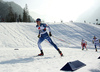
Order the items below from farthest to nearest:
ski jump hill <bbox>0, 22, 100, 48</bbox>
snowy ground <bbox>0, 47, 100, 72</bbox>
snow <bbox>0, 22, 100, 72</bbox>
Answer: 1. ski jump hill <bbox>0, 22, 100, 48</bbox>
2. snow <bbox>0, 22, 100, 72</bbox>
3. snowy ground <bbox>0, 47, 100, 72</bbox>

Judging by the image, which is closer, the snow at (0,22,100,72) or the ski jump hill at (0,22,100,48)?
the snow at (0,22,100,72)

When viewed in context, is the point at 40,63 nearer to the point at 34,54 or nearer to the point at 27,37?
the point at 34,54

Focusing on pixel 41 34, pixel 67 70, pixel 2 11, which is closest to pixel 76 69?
pixel 67 70

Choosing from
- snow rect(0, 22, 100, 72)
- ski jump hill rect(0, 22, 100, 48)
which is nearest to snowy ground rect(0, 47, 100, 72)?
snow rect(0, 22, 100, 72)

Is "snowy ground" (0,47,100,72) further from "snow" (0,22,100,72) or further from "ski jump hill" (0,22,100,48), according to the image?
"ski jump hill" (0,22,100,48)

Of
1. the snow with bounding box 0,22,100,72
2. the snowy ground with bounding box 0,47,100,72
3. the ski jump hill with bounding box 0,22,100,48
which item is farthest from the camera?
the ski jump hill with bounding box 0,22,100,48

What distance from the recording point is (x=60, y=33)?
26906 millimetres

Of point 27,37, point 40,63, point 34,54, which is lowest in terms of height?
point 27,37

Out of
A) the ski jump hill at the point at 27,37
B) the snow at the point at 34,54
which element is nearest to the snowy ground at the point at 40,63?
the snow at the point at 34,54

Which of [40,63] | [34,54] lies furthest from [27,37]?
[40,63]

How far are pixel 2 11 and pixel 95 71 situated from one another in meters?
118

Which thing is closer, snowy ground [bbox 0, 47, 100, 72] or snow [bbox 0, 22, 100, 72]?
snowy ground [bbox 0, 47, 100, 72]

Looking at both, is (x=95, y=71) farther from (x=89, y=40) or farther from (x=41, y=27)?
(x=89, y=40)

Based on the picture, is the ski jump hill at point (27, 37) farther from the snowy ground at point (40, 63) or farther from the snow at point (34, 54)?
the snowy ground at point (40, 63)
